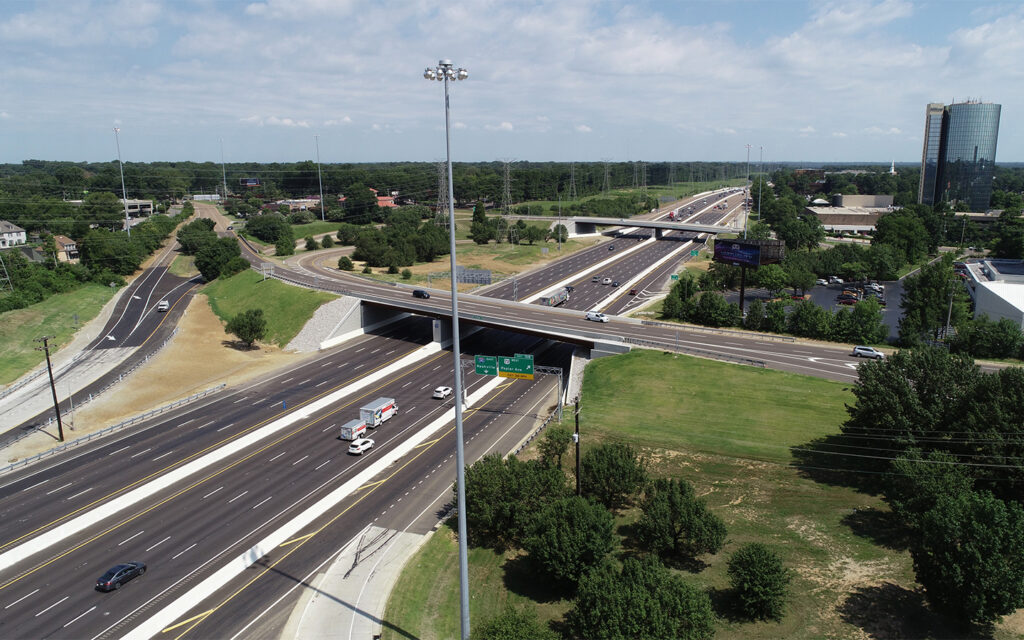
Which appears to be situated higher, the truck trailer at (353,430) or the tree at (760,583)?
Answer: the tree at (760,583)

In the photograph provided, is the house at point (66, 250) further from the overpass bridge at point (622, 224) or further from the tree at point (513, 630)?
the tree at point (513, 630)

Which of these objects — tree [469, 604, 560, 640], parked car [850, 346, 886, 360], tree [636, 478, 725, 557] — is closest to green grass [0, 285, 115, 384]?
tree [469, 604, 560, 640]

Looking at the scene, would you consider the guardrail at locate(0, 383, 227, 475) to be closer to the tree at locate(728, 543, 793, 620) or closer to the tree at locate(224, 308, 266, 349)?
the tree at locate(224, 308, 266, 349)

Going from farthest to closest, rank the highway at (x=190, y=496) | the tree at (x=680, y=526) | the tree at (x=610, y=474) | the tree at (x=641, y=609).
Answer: the tree at (x=610, y=474) < the highway at (x=190, y=496) < the tree at (x=680, y=526) < the tree at (x=641, y=609)

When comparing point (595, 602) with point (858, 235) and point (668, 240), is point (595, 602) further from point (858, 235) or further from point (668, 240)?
point (858, 235)

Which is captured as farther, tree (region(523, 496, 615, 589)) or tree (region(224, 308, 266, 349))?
tree (region(224, 308, 266, 349))

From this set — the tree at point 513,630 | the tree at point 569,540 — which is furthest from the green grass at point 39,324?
the tree at point 513,630

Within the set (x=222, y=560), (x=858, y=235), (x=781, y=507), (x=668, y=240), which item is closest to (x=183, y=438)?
(x=222, y=560)
